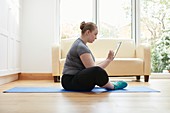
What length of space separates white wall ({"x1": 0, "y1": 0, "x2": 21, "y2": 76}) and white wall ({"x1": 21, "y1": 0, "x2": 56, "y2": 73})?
0.22m

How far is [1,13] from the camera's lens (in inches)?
134

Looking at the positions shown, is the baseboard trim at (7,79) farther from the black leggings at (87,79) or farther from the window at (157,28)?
the window at (157,28)

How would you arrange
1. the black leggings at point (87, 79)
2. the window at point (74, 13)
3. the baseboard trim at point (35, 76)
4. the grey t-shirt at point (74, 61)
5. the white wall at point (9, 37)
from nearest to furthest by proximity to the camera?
Answer: the black leggings at point (87, 79)
the grey t-shirt at point (74, 61)
the white wall at point (9, 37)
the baseboard trim at point (35, 76)
the window at point (74, 13)

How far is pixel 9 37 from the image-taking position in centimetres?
383

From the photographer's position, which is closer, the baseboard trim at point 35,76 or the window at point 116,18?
the baseboard trim at point 35,76

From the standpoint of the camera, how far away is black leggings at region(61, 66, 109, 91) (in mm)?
2377

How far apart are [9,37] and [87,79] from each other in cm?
186

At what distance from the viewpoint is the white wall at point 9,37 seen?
3475mm

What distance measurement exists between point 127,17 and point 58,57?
6.12 feet

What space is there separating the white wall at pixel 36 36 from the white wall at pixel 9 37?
0.22m

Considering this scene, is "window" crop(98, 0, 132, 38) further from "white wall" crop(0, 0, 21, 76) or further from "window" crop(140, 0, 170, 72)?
"white wall" crop(0, 0, 21, 76)

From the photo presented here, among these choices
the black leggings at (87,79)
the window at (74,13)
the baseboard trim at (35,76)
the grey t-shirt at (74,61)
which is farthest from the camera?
the window at (74,13)

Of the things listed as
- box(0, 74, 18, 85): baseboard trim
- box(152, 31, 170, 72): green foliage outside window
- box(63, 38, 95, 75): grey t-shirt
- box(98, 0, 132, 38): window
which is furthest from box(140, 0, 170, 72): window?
box(63, 38, 95, 75): grey t-shirt

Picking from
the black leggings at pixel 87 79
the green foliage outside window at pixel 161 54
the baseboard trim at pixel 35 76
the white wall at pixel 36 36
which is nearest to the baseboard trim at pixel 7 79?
the baseboard trim at pixel 35 76
